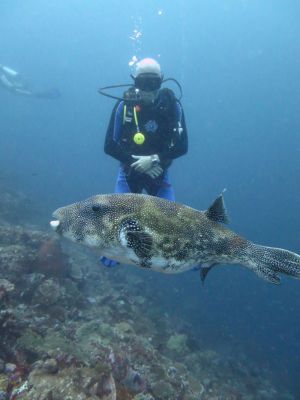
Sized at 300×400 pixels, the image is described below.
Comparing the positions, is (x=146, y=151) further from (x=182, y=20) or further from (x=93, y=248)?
(x=182, y=20)

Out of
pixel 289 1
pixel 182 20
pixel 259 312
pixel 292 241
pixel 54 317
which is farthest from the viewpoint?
pixel 182 20

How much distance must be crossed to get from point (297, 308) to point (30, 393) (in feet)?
152

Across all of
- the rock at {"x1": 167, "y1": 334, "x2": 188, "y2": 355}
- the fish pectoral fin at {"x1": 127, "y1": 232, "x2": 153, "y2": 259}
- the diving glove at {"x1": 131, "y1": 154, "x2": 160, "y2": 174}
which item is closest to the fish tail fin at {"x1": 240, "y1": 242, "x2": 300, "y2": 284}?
the fish pectoral fin at {"x1": 127, "y1": 232, "x2": 153, "y2": 259}

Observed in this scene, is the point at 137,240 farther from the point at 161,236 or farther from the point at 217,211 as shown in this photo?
the point at 217,211

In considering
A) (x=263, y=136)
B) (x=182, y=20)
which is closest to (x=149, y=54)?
(x=182, y=20)

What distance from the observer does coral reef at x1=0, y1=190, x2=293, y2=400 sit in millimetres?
4762

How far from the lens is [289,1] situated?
157ft

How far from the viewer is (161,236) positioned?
3223mm

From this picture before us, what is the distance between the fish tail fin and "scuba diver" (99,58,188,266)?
3197 mm

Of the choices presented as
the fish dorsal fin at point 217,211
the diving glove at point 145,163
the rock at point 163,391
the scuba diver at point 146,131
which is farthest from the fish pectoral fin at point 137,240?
the rock at point 163,391

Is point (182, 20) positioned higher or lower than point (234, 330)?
higher

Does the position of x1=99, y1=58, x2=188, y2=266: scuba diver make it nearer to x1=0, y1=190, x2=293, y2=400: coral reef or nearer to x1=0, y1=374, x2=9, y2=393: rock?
x1=0, y1=190, x2=293, y2=400: coral reef

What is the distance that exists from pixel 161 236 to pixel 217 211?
80 centimetres

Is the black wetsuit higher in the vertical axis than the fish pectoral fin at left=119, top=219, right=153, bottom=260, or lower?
higher
